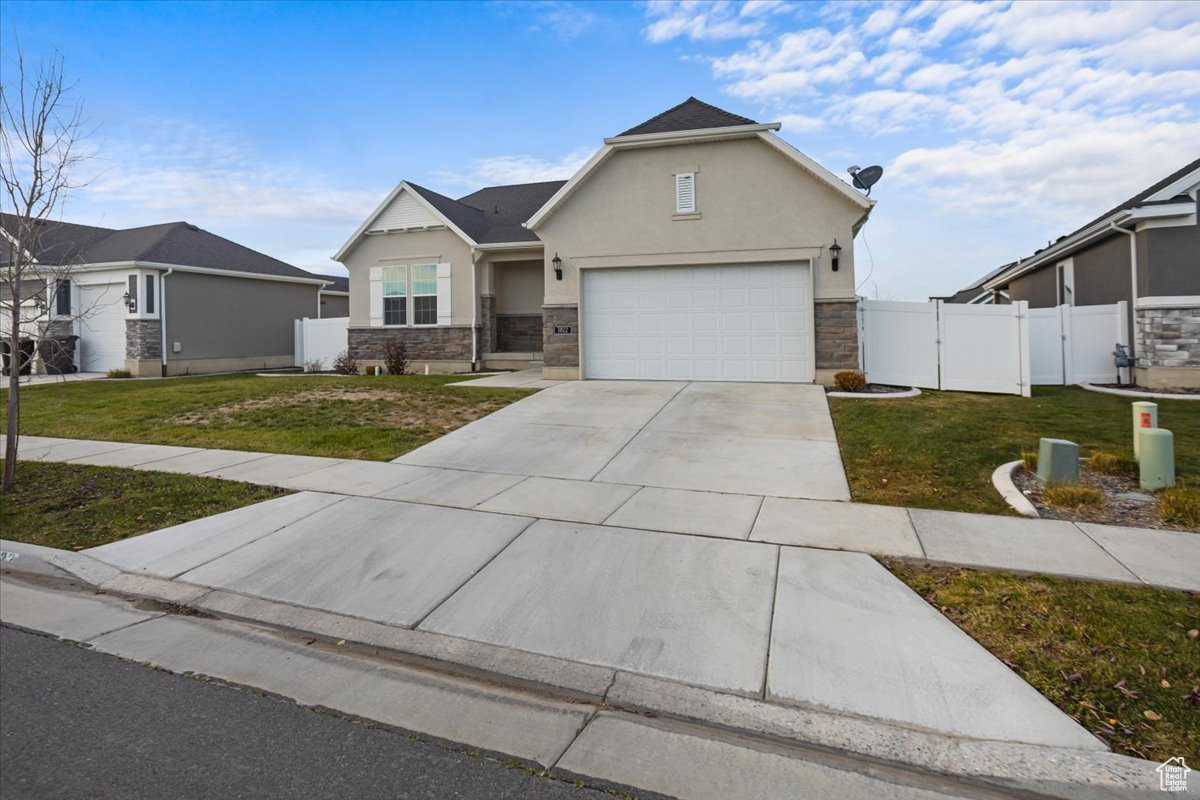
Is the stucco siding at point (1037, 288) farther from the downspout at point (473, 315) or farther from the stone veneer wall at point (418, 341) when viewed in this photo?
the stone veneer wall at point (418, 341)

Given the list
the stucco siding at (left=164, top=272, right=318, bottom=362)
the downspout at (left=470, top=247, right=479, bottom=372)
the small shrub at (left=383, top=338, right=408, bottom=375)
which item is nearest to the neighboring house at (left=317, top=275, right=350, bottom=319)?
the stucco siding at (left=164, top=272, right=318, bottom=362)

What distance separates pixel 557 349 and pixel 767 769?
501 inches

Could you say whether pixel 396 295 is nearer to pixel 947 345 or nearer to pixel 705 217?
pixel 705 217

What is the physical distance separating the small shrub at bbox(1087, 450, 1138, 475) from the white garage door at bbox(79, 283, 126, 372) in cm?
2626

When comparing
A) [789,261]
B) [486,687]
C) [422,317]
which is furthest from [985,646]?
[422,317]

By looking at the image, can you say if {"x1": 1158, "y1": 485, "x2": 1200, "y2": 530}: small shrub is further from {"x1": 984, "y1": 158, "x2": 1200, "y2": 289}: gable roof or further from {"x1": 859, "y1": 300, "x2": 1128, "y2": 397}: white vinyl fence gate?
{"x1": 984, "y1": 158, "x2": 1200, "y2": 289}: gable roof

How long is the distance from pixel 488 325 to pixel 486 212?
458 centimetres

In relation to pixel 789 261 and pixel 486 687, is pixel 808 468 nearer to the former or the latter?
pixel 486 687

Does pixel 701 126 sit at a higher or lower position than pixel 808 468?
higher

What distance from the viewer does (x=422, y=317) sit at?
1995 cm

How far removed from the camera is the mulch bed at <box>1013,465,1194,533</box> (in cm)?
573

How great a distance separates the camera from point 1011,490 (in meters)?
6.45

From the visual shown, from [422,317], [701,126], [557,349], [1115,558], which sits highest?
[701,126]

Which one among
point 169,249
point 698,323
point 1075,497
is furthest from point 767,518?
point 169,249
